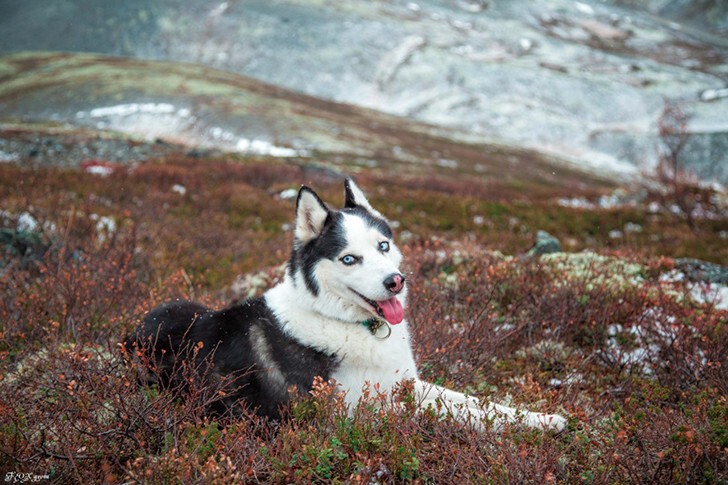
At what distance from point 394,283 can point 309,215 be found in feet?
3.46

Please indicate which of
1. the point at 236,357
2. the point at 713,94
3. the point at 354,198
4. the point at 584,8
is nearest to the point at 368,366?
the point at 236,357

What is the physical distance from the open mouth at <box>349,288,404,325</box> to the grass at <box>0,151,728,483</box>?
594mm

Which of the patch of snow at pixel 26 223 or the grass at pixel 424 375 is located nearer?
the grass at pixel 424 375

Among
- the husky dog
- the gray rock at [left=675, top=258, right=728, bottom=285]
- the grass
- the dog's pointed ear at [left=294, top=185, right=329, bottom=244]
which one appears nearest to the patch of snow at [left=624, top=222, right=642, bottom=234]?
the gray rock at [left=675, top=258, right=728, bottom=285]

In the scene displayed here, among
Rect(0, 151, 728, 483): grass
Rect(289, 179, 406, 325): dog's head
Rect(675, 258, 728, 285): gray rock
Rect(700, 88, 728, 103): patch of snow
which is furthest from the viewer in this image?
Rect(700, 88, 728, 103): patch of snow

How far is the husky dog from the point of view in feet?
13.5

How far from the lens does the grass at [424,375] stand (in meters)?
3.52

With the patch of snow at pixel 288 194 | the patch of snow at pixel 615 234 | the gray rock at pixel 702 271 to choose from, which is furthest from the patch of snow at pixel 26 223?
the patch of snow at pixel 615 234

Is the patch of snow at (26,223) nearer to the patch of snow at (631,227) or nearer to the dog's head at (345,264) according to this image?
the dog's head at (345,264)

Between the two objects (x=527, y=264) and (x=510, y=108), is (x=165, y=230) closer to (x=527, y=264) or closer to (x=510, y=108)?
(x=527, y=264)

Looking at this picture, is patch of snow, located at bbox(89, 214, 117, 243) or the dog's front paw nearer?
the dog's front paw

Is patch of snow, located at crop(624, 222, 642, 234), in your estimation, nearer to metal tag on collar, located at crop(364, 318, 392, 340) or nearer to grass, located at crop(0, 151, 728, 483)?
grass, located at crop(0, 151, 728, 483)

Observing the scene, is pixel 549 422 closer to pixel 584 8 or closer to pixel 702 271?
pixel 702 271

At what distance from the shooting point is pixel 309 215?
14.5 feet
